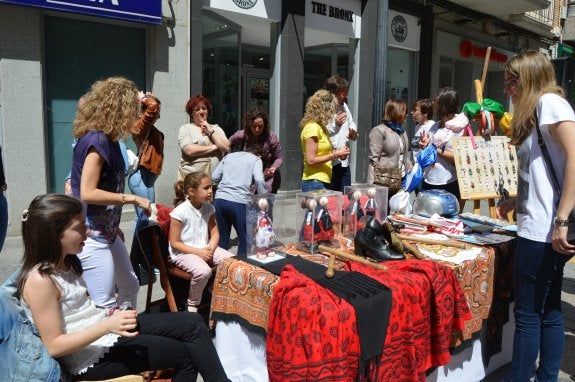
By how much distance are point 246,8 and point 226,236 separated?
519 cm

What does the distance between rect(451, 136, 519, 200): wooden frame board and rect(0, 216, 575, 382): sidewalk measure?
1.09 m

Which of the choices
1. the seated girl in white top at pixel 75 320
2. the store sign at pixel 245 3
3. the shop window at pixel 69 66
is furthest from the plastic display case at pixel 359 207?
the store sign at pixel 245 3

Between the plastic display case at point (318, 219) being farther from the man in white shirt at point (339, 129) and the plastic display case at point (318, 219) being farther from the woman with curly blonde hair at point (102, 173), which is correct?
the man in white shirt at point (339, 129)

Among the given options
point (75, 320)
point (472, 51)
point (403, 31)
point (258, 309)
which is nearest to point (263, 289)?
point (258, 309)

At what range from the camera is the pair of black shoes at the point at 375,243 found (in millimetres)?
2656

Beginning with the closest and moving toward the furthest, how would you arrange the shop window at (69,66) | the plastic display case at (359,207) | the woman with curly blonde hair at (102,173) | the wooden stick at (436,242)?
→ the woman with curly blonde hair at (102,173), the wooden stick at (436,242), the plastic display case at (359,207), the shop window at (69,66)

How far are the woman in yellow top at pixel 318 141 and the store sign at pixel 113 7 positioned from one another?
344 cm

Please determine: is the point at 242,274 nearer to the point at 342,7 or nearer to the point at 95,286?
the point at 95,286

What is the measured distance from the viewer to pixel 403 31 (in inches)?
442

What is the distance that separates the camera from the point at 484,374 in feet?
9.68

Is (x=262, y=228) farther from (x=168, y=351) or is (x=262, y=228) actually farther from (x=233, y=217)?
(x=233, y=217)

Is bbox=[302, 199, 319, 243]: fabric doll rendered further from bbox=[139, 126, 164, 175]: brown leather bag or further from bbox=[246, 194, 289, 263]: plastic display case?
bbox=[139, 126, 164, 175]: brown leather bag

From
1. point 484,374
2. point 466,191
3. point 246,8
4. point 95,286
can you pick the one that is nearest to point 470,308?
point 484,374

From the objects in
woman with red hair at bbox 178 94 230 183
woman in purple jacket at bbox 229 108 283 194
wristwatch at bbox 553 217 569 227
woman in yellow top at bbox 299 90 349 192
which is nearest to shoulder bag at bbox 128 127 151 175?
woman with red hair at bbox 178 94 230 183
